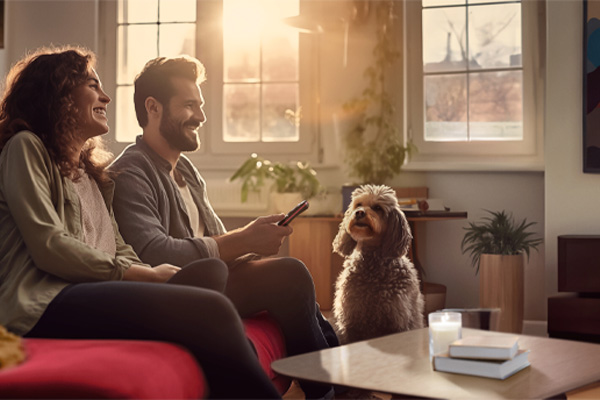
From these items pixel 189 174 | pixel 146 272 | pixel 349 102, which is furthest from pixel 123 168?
pixel 349 102

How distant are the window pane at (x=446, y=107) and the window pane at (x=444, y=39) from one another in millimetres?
75

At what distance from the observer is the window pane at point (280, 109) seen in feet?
14.2

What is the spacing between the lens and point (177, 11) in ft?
14.6

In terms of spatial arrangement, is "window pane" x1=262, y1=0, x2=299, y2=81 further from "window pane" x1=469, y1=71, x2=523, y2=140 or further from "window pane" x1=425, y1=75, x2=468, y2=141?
"window pane" x1=469, y1=71, x2=523, y2=140

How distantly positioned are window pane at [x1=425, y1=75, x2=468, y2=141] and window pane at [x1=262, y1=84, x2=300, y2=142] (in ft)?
2.64

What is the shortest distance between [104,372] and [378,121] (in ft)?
10.5

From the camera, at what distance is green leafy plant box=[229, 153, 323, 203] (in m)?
4.00

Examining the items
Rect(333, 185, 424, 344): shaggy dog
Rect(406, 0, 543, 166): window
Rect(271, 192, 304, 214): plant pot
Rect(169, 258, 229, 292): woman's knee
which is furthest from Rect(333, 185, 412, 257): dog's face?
Rect(406, 0, 543, 166): window

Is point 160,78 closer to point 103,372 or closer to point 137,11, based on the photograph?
point 103,372

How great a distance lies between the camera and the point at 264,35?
171 inches

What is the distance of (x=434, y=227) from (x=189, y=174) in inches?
81.1

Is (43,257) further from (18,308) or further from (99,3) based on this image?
(99,3)

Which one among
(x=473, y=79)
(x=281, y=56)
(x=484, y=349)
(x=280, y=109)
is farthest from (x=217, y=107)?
(x=484, y=349)

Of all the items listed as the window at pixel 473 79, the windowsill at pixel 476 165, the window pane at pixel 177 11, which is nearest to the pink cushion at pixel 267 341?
the windowsill at pixel 476 165
